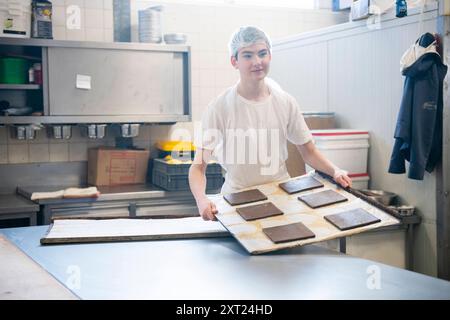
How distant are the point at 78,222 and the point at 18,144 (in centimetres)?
186

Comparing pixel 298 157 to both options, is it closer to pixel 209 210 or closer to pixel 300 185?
pixel 300 185

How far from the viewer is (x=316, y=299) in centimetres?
156

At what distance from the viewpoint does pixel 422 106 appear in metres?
3.10

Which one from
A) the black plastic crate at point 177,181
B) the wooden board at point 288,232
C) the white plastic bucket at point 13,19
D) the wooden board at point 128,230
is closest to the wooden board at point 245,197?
the wooden board at point 128,230

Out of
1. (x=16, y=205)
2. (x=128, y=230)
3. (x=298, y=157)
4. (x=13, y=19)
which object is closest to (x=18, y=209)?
(x=16, y=205)

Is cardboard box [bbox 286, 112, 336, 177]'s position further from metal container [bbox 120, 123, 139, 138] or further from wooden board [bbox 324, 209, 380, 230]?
wooden board [bbox 324, 209, 380, 230]

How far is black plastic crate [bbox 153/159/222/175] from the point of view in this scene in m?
3.96

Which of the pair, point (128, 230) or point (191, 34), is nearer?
Answer: point (128, 230)

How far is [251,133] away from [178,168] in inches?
53.9

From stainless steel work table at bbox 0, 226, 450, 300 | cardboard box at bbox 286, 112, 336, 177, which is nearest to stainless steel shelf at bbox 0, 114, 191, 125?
cardboard box at bbox 286, 112, 336, 177

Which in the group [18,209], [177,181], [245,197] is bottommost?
[18,209]

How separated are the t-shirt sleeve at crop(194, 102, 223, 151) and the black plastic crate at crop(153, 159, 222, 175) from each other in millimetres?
1296

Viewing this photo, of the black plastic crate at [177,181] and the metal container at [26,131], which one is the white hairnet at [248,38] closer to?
the black plastic crate at [177,181]

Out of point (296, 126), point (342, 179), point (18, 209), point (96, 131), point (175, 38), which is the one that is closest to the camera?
point (342, 179)
